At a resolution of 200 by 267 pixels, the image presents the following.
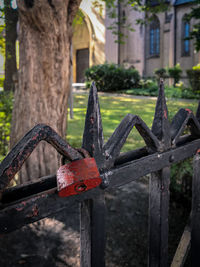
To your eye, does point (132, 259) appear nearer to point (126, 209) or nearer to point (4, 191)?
point (126, 209)

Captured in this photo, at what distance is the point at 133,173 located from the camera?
3.51ft

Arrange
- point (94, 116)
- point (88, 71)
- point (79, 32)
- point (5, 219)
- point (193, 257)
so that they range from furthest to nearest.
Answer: point (79, 32) < point (88, 71) < point (193, 257) < point (94, 116) < point (5, 219)

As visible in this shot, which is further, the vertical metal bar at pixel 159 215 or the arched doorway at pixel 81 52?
the arched doorway at pixel 81 52

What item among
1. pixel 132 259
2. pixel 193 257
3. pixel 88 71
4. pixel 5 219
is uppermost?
pixel 88 71

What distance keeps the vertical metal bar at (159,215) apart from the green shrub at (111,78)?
46.9 ft

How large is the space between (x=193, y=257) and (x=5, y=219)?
1188 millimetres

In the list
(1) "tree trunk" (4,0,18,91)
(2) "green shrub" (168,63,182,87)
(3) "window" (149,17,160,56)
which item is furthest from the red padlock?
(3) "window" (149,17,160,56)

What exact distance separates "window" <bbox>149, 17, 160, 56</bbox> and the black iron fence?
25.8 m

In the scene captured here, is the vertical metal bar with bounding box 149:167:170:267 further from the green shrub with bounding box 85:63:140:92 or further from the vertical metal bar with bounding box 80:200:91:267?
the green shrub with bounding box 85:63:140:92

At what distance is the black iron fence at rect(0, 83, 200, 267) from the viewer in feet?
2.43

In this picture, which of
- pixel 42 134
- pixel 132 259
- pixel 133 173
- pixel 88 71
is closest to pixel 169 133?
pixel 133 173

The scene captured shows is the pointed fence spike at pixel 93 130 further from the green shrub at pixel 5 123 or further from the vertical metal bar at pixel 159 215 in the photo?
the green shrub at pixel 5 123

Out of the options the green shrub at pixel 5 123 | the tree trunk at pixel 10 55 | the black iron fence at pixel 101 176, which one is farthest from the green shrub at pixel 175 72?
the black iron fence at pixel 101 176

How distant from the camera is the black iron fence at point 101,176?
0.74 meters
